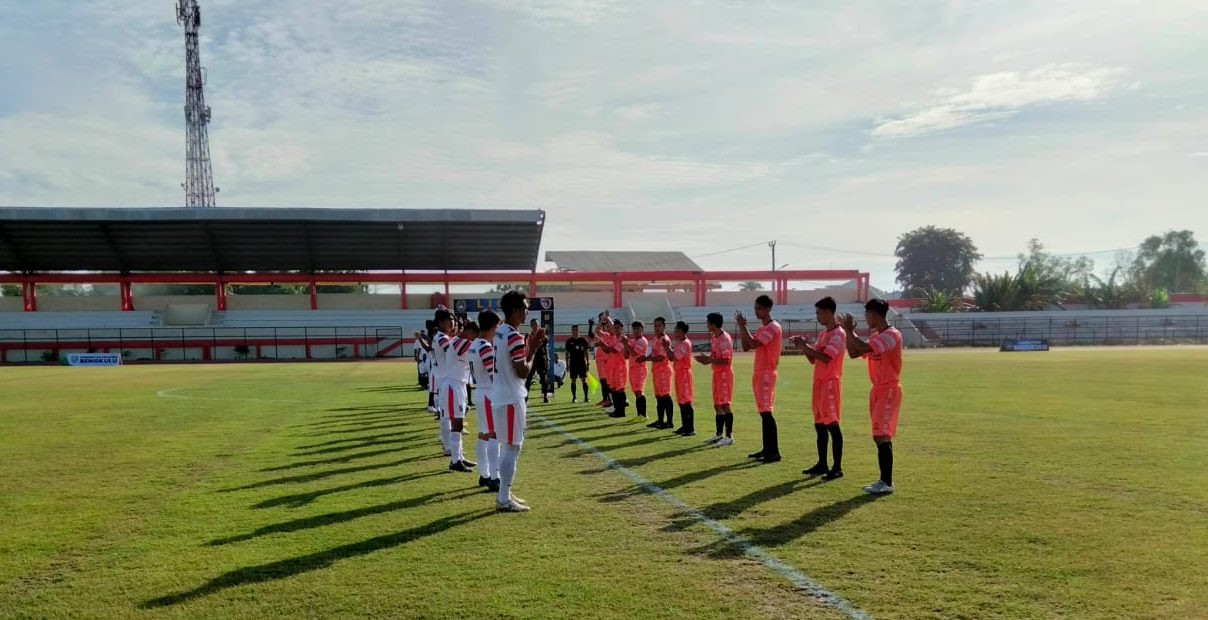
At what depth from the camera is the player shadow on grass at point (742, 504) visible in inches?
253

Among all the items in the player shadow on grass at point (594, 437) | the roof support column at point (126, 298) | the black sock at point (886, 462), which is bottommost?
the player shadow on grass at point (594, 437)

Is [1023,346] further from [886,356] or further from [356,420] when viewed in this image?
[886,356]

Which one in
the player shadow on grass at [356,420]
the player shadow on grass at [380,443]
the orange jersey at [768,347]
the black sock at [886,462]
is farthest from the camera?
the player shadow on grass at [356,420]

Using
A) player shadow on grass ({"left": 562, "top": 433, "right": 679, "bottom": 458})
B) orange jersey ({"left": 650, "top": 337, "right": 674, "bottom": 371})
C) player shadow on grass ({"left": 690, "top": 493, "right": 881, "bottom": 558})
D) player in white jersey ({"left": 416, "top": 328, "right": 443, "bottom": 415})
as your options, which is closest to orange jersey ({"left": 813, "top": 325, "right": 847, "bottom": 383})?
player shadow on grass ({"left": 690, "top": 493, "right": 881, "bottom": 558})

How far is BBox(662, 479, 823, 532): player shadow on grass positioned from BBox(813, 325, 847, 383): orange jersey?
1238 millimetres

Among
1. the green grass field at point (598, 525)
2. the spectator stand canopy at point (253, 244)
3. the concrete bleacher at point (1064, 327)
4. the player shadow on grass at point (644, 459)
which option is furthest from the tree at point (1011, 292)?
the player shadow on grass at point (644, 459)

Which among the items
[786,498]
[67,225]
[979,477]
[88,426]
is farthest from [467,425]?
[67,225]

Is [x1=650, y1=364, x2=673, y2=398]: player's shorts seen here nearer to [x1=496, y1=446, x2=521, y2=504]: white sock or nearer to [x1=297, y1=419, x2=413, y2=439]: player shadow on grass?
[x1=297, y1=419, x2=413, y2=439]: player shadow on grass

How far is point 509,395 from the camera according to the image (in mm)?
7020

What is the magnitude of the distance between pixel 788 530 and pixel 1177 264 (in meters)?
122

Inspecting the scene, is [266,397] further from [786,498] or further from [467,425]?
[786,498]

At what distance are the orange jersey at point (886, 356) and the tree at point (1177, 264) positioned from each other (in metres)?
114

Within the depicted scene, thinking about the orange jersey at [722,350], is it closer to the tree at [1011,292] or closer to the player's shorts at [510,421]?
the player's shorts at [510,421]

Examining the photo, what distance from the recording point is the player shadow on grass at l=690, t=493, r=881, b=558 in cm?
566
